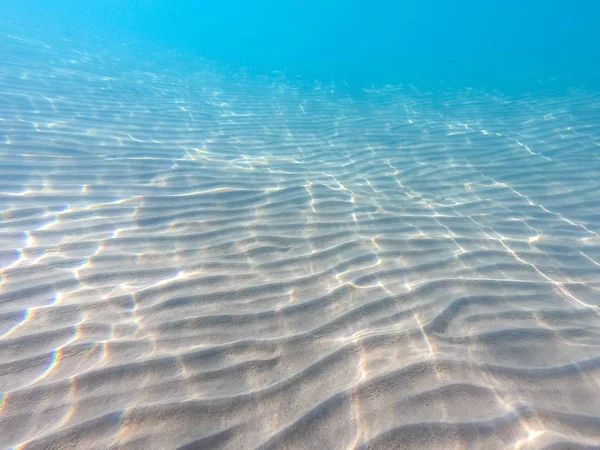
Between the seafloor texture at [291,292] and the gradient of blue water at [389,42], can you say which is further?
the gradient of blue water at [389,42]

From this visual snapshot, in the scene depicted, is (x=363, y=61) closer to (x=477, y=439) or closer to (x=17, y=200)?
(x=17, y=200)

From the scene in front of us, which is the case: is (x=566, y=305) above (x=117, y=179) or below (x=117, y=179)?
below

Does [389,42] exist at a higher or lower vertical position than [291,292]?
higher

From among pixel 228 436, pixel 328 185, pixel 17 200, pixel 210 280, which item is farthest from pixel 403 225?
pixel 17 200

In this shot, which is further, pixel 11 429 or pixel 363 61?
pixel 363 61

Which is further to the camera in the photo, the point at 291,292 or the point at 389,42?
the point at 389,42

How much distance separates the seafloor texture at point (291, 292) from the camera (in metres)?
2.21

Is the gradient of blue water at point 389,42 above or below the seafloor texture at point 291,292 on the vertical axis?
above

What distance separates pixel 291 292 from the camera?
3.40m

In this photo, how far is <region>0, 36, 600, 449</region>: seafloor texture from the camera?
7.25 ft

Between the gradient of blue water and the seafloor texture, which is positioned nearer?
the seafloor texture

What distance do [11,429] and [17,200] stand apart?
Result: 3651 mm

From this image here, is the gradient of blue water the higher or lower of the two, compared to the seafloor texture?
higher

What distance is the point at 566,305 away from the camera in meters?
3.38
